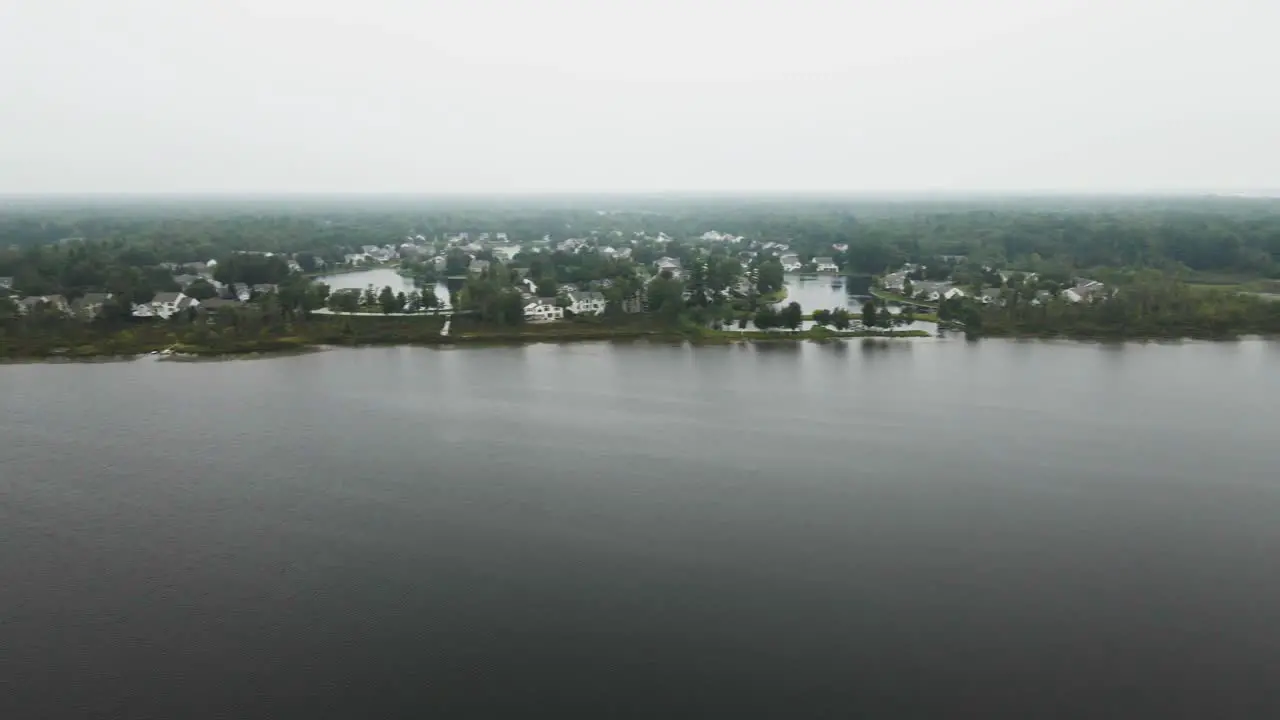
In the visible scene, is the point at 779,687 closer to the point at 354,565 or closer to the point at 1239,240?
the point at 354,565

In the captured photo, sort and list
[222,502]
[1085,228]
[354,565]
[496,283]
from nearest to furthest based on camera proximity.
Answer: [354,565], [222,502], [496,283], [1085,228]

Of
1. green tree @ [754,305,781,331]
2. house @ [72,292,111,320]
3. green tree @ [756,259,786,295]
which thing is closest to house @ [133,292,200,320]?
house @ [72,292,111,320]

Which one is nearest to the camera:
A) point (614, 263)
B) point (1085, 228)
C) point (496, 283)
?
point (496, 283)

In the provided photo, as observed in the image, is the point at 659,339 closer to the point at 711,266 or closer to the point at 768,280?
the point at 711,266

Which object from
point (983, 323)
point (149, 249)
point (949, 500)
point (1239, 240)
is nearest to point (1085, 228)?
point (1239, 240)

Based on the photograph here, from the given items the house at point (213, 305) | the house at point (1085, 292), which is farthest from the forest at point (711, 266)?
the house at point (213, 305)

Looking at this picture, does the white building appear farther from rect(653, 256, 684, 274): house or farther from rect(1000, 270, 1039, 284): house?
rect(1000, 270, 1039, 284): house

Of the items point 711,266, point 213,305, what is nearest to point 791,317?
point 711,266

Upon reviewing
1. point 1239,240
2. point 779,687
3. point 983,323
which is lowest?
point 779,687
